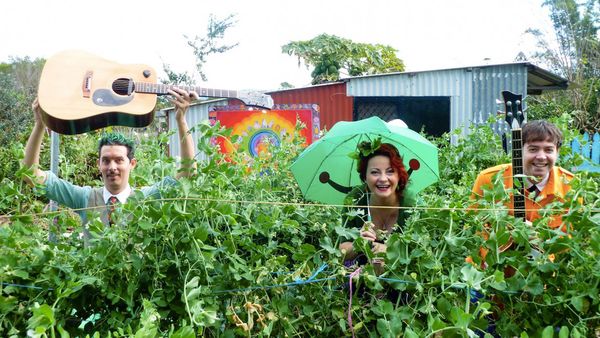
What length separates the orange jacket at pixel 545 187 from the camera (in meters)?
1.93

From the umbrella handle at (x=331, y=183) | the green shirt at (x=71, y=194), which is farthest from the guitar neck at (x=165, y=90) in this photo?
the umbrella handle at (x=331, y=183)

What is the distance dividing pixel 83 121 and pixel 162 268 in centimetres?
230

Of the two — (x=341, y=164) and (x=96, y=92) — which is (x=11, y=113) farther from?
(x=341, y=164)

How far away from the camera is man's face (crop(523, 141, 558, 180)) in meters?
2.71

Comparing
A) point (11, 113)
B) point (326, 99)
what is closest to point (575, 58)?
point (326, 99)

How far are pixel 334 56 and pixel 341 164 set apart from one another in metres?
14.8

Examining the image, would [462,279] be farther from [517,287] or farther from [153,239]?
[153,239]

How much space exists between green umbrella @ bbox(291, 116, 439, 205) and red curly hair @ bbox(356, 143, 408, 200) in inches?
10.6

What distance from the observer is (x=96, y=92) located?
396 centimetres

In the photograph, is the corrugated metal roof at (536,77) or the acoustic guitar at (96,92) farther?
the corrugated metal roof at (536,77)

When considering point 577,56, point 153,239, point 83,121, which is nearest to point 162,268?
point 153,239

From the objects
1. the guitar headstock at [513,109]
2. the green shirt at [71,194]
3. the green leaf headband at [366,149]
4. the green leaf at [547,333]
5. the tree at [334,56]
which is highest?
the tree at [334,56]

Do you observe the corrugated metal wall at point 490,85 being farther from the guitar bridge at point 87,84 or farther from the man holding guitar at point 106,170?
the man holding guitar at point 106,170

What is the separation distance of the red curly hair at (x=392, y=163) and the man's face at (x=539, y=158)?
22.6 inches
